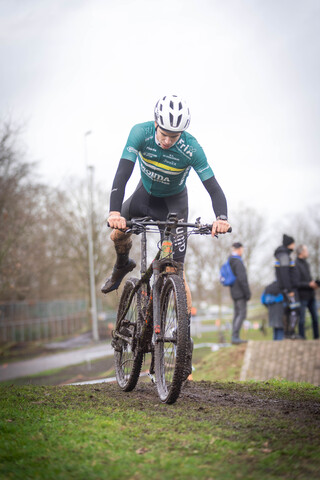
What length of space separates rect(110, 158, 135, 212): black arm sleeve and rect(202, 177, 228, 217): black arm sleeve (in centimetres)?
86

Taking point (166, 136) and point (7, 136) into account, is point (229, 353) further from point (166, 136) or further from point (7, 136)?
point (7, 136)

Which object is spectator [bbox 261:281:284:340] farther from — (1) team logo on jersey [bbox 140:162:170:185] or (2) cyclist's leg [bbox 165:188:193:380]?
(1) team logo on jersey [bbox 140:162:170:185]

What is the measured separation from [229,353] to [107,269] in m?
25.0

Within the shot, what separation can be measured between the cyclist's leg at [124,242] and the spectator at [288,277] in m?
5.98

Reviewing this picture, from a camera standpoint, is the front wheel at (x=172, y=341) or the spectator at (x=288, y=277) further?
the spectator at (x=288, y=277)

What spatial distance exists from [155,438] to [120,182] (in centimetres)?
270

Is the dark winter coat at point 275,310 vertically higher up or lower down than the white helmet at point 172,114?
lower down

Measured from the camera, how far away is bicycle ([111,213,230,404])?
4.84 metres

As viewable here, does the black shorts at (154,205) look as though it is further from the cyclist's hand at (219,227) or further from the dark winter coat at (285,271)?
the dark winter coat at (285,271)

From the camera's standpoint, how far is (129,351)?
6.27 meters

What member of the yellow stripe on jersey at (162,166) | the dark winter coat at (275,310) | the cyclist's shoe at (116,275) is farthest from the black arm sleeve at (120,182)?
the dark winter coat at (275,310)

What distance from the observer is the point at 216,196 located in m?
5.73

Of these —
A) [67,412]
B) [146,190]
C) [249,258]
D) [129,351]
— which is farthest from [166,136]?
[249,258]

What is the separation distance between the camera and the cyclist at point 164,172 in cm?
552
